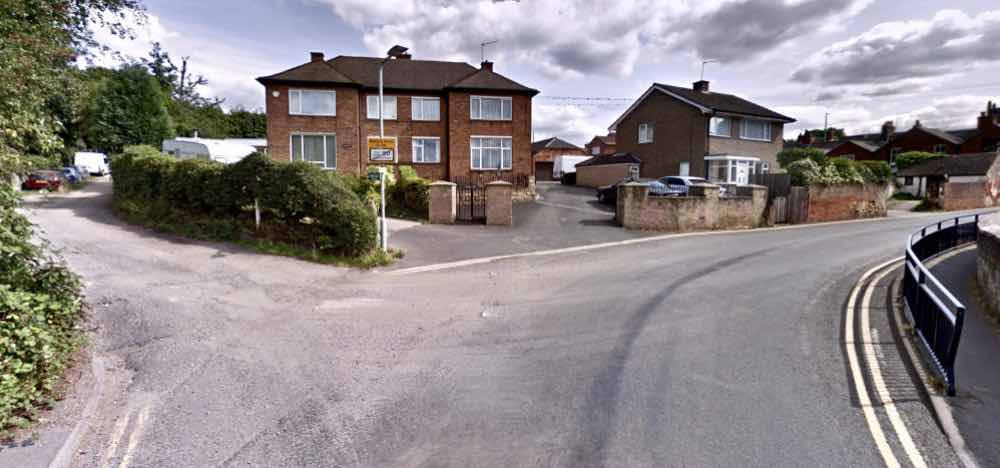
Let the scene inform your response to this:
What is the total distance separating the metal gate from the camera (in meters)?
20.0

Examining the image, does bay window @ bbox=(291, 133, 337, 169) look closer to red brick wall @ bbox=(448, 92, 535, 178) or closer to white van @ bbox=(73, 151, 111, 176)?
red brick wall @ bbox=(448, 92, 535, 178)

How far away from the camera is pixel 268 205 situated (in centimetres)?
1274

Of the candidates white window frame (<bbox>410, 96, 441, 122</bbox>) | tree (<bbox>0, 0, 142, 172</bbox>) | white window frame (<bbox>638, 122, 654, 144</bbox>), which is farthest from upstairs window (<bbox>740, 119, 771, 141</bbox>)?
tree (<bbox>0, 0, 142, 172</bbox>)

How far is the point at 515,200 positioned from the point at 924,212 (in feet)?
91.2

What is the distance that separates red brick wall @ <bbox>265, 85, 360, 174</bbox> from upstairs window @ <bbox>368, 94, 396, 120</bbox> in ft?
3.48

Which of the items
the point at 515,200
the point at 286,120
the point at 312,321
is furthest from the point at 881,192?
the point at 286,120

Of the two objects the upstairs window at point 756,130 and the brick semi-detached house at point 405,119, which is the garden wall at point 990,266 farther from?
the upstairs window at point 756,130

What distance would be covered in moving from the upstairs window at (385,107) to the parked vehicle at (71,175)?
60.1 ft

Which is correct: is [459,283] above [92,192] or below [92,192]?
below

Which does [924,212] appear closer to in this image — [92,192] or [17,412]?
[17,412]

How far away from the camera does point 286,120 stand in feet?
88.7

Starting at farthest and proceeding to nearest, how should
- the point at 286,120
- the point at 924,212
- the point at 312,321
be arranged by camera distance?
the point at 924,212 < the point at 286,120 < the point at 312,321

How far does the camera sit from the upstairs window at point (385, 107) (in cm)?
2861

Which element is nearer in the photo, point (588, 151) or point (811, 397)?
point (811, 397)
